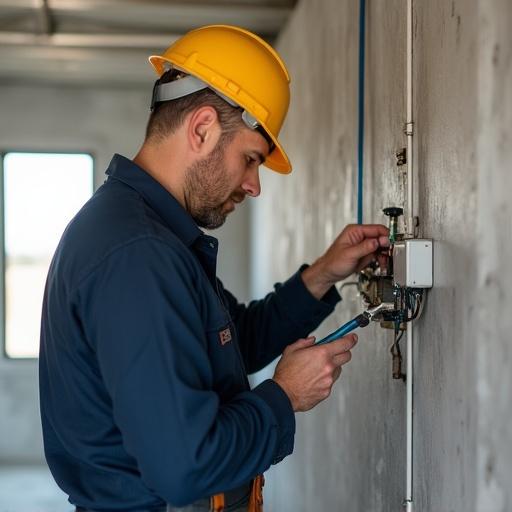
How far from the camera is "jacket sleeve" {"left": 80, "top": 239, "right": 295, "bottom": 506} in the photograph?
3.80ft

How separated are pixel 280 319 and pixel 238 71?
0.74m

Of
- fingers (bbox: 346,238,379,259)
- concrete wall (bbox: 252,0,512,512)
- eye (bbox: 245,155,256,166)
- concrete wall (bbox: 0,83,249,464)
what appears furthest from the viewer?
concrete wall (bbox: 0,83,249,464)

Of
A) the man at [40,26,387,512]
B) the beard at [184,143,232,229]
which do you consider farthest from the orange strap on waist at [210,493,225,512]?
the beard at [184,143,232,229]

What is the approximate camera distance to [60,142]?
5.56 meters

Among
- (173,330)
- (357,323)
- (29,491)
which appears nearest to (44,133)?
(29,491)

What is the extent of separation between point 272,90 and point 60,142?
4.31m

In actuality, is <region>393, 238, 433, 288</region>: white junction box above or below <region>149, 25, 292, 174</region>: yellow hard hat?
below

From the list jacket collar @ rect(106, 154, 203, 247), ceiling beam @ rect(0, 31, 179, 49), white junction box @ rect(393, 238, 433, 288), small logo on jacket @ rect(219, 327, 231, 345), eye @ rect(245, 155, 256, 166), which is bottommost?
small logo on jacket @ rect(219, 327, 231, 345)

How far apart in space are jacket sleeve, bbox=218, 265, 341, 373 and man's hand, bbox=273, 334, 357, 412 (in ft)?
1.87

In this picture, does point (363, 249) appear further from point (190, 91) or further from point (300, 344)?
point (190, 91)

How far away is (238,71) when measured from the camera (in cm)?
147

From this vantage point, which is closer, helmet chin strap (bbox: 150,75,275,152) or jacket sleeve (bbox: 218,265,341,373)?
helmet chin strap (bbox: 150,75,275,152)

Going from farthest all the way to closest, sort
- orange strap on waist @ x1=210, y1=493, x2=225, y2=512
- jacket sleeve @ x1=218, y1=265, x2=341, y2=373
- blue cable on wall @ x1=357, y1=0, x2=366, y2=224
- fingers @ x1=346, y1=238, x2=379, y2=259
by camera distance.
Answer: blue cable on wall @ x1=357, y1=0, x2=366, y2=224 < jacket sleeve @ x1=218, y1=265, x2=341, y2=373 < fingers @ x1=346, y1=238, x2=379, y2=259 < orange strap on waist @ x1=210, y1=493, x2=225, y2=512

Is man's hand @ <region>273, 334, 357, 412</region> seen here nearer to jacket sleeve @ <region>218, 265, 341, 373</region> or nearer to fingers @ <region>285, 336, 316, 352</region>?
fingers @ <region>285, 336, 316, 352</region>
